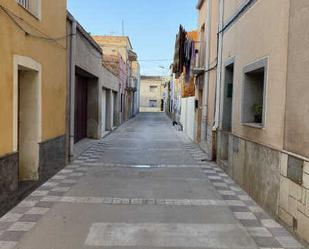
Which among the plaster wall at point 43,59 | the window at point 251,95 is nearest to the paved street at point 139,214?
the plaster wall at point 43,59

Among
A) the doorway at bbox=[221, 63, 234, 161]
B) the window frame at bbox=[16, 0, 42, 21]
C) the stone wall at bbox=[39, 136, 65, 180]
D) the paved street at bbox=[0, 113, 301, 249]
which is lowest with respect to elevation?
the paved street at bbox=[0, 113, 301, 249]

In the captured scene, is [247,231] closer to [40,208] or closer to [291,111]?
[291,111]

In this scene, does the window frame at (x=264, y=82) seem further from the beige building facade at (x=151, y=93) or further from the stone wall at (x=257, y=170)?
the beige building facade at (x=151, y=93)

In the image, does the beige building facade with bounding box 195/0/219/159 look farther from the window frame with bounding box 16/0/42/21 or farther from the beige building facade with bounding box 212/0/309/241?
the window frame with bounding box 16/0/42/21

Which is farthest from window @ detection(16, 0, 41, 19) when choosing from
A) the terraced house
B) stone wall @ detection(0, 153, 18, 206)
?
stone wall @ detection(0, 153, 18, 206)

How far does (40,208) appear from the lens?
21.4 ft

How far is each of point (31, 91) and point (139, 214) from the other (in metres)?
3.17

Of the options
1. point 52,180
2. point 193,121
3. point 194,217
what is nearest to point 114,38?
point 193,121

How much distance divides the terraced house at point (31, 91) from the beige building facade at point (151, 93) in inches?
2737

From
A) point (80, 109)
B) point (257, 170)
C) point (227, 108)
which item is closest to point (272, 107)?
point (257, 170)

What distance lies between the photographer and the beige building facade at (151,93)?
79812 mm

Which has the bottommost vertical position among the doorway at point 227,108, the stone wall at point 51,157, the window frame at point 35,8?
the stone wall at point 51,157

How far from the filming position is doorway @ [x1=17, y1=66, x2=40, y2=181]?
7.86 metres

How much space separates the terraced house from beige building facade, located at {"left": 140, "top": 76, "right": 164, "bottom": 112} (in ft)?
228
